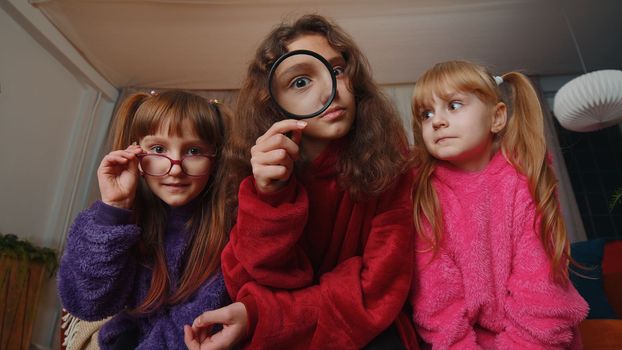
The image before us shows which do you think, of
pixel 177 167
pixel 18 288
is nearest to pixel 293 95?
pixel 177 167

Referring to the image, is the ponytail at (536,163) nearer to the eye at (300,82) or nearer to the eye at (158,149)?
the eye at (300,82)

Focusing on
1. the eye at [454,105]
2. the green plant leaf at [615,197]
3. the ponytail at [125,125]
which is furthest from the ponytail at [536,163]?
the green plant leaf at [615,197]

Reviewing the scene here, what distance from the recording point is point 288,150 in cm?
86

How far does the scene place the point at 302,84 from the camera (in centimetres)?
93

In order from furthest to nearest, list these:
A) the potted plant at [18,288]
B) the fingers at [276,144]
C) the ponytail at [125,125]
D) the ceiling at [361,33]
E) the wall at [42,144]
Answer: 1. the ceiling at [361,33]
2. the wall at [42,144]
3. the potted plant at [18,288]
4. the ponytail at [125,125]
5. the fingers at [276,144]

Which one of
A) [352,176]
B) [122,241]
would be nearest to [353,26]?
[352,176]

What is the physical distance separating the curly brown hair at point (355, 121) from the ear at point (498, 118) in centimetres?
34

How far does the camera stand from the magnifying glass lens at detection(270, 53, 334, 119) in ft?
3.02

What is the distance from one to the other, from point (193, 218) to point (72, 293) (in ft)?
1.32

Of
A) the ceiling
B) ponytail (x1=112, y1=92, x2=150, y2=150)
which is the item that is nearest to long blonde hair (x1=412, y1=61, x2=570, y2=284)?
ponytail (x1=112, y1=92, x2=150, y2=150)

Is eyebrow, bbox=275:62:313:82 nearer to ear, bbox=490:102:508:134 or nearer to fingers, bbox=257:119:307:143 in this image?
fingers, bbox=257:119:307:143

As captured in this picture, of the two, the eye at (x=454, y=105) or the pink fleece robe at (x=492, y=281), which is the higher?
the eye at (x=454, y=105)

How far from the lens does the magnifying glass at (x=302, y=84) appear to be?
3.02 ft

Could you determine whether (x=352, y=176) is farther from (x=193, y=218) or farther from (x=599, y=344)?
(x=599, y=344)
